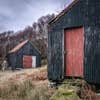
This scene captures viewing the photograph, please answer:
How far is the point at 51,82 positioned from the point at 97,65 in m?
3.13

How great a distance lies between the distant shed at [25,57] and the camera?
4312 cm

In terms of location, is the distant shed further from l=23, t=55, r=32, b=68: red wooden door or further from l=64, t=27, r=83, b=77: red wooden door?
l=64, t=27, r=83, b=77: red wooden door

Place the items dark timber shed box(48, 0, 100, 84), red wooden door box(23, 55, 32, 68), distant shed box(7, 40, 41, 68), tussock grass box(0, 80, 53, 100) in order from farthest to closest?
red wooden door box(23, 55, 32, 68), distant shed box(7, 40, 41, 68), dark timber shed box(48, 0, 100, 84), tussock grass box(0, 80, 53, 100)

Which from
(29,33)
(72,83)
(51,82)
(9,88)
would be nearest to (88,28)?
(72,83)

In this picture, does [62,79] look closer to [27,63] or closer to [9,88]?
[9,88]

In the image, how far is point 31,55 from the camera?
44.4 meters

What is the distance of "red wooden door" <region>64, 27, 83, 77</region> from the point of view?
13.1 meters

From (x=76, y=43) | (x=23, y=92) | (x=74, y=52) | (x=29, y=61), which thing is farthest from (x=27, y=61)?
(x=23, y=92)

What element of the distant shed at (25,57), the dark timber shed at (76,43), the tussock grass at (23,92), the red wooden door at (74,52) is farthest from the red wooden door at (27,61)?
the tussock grass at (23,92)

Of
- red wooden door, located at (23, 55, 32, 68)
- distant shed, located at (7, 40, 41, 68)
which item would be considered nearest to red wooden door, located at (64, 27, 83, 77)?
distant shed, located at (7, 40, 41, 68)

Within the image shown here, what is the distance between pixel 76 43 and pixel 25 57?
3097 centimetres

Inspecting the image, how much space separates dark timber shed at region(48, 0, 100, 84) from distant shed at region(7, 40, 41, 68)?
95.1ft

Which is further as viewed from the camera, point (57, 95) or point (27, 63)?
point (27, 63)

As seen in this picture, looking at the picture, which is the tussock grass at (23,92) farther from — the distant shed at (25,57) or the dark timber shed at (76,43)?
the distant shed at (25,57)
